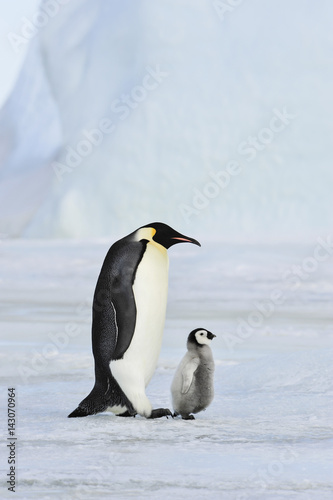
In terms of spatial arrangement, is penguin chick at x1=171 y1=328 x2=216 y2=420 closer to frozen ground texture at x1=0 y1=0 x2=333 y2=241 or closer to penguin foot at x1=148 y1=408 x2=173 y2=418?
penguin foot at x1=148 y1=408 x2=173 y2=418

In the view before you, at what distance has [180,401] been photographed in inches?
98.3

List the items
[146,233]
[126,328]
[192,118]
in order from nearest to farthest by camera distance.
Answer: [126,328]
[146,233]
[192,118]

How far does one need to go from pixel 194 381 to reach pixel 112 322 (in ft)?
1.11

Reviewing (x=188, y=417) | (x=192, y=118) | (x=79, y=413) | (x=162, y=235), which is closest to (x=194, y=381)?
(x=188, y=417)

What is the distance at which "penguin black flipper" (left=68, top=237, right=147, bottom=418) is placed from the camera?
2467 millimetres

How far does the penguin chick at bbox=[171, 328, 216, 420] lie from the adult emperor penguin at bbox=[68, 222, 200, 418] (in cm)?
6

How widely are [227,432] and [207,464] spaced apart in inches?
14.6

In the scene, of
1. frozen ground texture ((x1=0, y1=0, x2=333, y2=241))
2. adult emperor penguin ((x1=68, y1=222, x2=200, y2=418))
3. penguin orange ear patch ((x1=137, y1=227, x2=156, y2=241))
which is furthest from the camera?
frozen ground texture ((x1=0, y1=0, x2=333, y2=241))

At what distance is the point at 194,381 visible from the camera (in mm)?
2494

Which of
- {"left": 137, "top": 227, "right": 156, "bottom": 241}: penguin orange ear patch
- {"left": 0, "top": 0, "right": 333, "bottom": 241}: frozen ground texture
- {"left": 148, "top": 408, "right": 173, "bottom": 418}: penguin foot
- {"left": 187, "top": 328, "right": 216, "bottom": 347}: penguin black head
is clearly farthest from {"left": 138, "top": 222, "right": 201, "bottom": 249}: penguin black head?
{"left": 0, "top": 0, "right": 333, "bottom": 241}: frozen ground texture

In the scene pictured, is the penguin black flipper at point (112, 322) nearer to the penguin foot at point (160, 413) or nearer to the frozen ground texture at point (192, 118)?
the penguin foot at point (160, 413)

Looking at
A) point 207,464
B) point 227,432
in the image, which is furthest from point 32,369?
point 207,464

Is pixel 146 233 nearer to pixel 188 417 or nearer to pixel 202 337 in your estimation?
pixel 202 337

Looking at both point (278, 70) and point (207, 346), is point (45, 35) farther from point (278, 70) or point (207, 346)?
point (207, 346)
